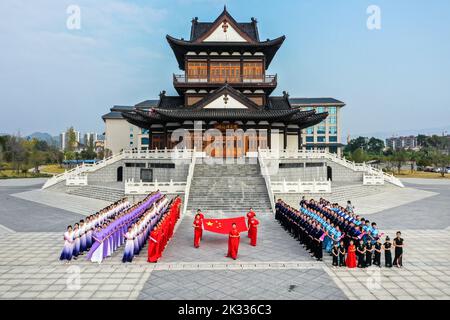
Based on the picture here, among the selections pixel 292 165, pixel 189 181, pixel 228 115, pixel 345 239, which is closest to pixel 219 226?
pixel 345 239

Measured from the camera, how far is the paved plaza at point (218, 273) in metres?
8.65

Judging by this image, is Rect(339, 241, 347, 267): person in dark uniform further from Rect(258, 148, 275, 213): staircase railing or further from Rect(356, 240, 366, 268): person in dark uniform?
Rect(258, 148, 275, 213): staircase railing

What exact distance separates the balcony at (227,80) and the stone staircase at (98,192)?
1315 cm

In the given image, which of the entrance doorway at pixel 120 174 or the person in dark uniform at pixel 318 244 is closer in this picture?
the person in dark uniform at pixel 318 244

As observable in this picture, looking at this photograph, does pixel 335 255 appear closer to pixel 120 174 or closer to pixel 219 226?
pixel 219 226

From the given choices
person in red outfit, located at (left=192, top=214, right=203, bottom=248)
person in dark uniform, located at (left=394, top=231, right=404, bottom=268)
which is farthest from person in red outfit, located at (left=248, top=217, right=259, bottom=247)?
person in dark uniform, located at (left=394, top=231, right=404, bottom=268)

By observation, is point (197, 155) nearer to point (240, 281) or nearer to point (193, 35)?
point (193, 35)

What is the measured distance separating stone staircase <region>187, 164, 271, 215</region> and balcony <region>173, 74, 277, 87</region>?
33.9ft

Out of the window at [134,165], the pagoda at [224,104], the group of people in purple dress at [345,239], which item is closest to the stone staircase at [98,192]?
the window at [134,165]

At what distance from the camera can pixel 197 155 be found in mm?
29328

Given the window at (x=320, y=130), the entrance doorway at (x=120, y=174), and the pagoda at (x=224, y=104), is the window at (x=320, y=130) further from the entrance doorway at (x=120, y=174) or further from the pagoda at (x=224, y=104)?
the entrance doorway at (x=120, y=174)
